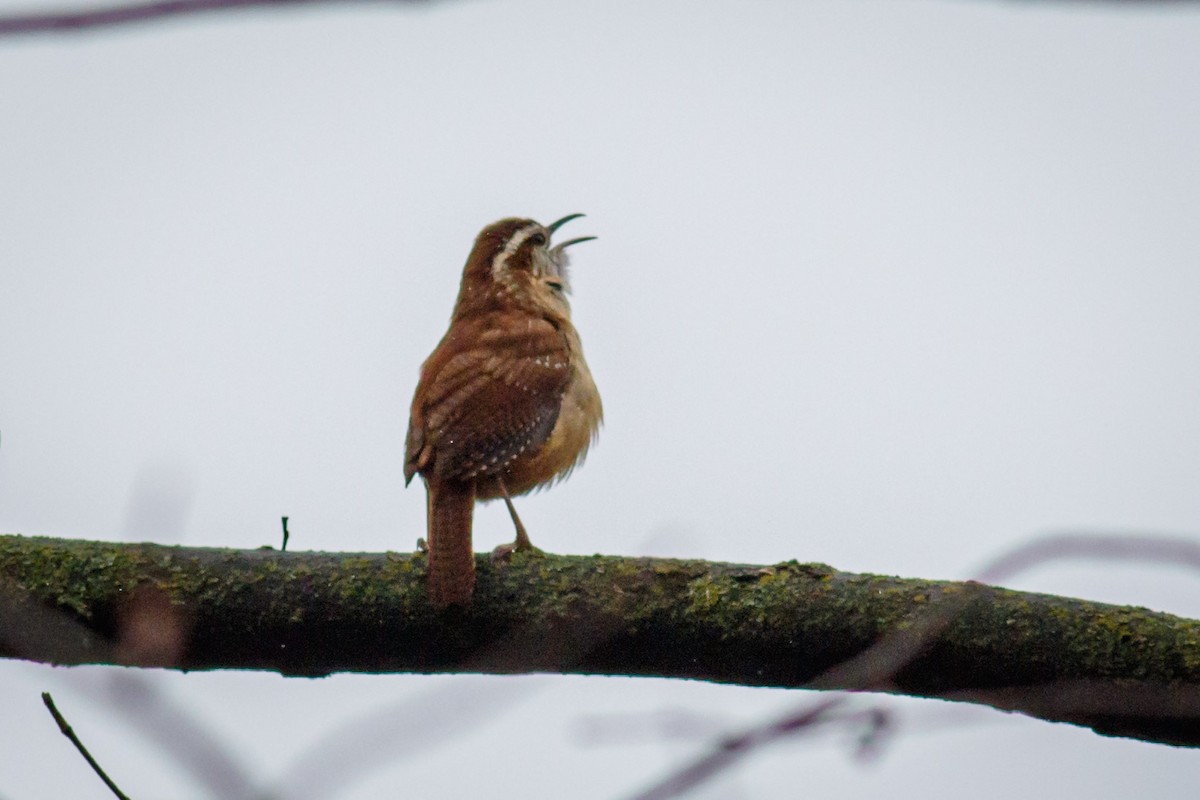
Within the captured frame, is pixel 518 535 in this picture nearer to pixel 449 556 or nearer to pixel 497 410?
pixel 497 410

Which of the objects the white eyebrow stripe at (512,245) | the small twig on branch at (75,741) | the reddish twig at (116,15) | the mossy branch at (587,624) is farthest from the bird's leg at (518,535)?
the reddish twig at (116,15)

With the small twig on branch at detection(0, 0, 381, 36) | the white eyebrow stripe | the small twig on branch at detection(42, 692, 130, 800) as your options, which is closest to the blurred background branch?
the small twig on branch at detection(0, 0, 381, 36)

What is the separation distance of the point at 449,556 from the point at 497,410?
133 centimetres

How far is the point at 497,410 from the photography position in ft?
16.2

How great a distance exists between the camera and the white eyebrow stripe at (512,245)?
6.59 metres

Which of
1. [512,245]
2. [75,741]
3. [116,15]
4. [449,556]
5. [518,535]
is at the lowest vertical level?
[75,741]

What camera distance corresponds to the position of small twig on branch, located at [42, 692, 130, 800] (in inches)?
76.3

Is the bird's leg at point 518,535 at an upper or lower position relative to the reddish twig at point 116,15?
upper

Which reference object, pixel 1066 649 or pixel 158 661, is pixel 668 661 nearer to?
pixel 1066 649

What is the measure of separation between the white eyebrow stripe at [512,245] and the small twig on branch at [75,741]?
464cm

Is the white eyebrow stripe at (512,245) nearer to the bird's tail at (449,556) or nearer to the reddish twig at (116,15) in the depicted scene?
the bird's tail at (449,556)

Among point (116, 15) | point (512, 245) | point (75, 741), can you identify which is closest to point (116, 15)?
point (116, 15)

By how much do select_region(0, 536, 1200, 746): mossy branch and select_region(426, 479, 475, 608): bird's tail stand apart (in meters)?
0.05

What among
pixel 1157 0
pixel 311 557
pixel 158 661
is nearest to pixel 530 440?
pixel 311 557
